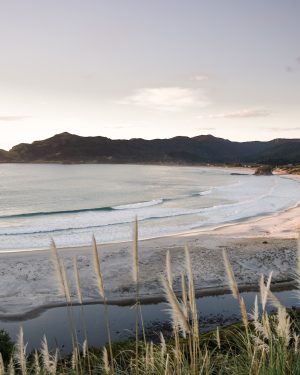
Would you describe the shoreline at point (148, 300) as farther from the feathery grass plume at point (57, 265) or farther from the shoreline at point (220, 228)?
the feathery grass plume at point (57, 265)

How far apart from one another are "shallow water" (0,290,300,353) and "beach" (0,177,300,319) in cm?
79

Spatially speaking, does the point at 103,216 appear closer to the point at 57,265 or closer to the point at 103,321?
the point at 103,321

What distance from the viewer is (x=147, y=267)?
23.7 metres

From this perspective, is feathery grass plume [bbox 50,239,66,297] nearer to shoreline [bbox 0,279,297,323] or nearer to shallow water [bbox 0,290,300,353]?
shallow water [bbox 0,290,300,353]

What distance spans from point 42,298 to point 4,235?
58.9 ft

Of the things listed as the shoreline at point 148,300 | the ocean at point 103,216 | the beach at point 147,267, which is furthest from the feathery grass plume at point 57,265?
the ocean at point 103,216

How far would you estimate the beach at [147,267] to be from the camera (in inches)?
768

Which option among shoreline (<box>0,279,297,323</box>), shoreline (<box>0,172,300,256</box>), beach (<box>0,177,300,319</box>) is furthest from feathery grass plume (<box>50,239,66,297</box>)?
shoreline (<box>0,172,300,256</box>)

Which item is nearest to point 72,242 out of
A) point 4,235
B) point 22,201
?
point 4,235

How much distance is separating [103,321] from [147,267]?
6821 mm

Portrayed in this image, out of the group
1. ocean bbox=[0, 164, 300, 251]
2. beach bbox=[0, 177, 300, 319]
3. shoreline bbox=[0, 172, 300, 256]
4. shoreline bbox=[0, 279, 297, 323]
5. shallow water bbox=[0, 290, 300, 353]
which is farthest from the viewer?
ocean bbox=[0, 164, 300, 251]

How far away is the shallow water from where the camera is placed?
50.7 ft

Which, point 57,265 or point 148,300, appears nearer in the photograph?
point 57,265

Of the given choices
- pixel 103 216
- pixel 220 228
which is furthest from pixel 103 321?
pixel 103 216
